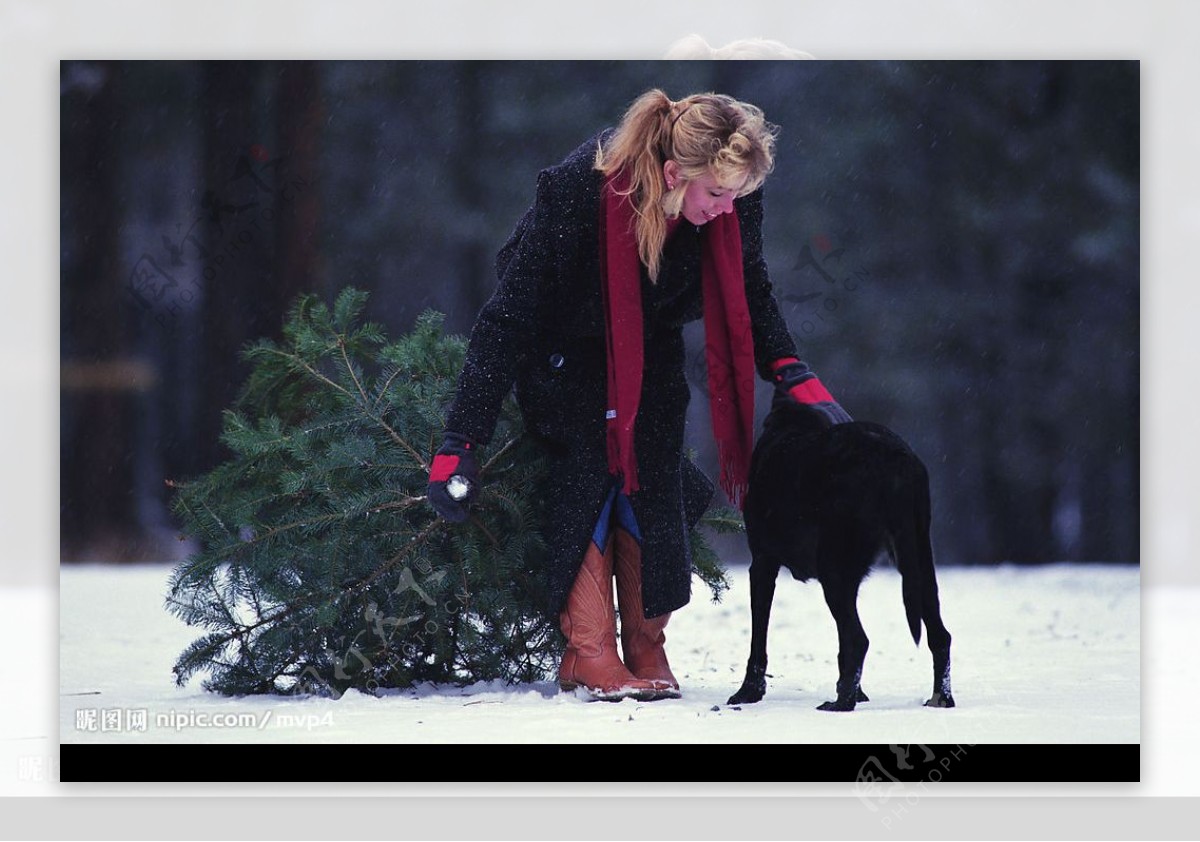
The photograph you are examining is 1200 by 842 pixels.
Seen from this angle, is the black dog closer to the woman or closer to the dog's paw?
the dog's paw

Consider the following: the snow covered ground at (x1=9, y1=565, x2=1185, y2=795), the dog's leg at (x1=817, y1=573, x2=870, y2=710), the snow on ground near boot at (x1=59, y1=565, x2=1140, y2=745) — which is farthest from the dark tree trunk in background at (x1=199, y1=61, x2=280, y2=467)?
the dog's leg at (x1=817, y1=573, x2=870, y2=710)

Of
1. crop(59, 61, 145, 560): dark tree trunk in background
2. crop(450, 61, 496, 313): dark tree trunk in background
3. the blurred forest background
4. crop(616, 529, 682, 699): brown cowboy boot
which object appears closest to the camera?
crop(616, 529, 682, 699): brown cowboy boot

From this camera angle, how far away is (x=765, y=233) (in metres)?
10.5

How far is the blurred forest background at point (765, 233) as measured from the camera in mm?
9727

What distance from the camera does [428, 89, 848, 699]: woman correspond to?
398 cm

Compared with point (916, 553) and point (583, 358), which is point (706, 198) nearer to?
point (583, 358)

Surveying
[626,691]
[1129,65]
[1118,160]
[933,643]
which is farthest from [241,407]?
[1118,160]

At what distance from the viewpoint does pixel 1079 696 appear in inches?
178

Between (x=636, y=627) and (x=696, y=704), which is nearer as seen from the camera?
(x=696, y=704)

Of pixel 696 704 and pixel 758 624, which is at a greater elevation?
pixel 758 624

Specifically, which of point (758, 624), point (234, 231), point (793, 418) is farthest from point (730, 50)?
point (234, 231)

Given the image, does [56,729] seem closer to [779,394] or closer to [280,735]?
[280,735]

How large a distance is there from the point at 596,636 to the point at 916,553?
→ 0.89m

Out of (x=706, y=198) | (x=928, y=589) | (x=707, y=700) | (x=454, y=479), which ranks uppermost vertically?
(x=706, y=198)
